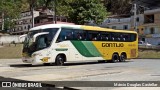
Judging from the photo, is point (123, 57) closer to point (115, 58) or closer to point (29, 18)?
point (115, 58)

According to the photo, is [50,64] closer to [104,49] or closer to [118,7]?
[104,49]

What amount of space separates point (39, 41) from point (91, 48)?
5255mm

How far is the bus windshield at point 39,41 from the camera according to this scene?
976 inches

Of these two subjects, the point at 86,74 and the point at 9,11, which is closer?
the point at 86,74

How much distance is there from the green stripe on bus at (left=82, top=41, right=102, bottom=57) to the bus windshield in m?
3.30

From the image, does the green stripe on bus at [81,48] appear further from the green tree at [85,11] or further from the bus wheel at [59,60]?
the green tree at [85,11]

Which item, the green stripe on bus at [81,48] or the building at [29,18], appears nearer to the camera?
the green stripe on bus at [81,48]

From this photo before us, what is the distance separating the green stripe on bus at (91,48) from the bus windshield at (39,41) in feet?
10.8

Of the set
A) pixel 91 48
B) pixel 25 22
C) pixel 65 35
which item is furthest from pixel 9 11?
pixel 65 35

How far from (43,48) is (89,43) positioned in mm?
4548

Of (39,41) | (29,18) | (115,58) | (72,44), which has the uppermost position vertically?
(29,18)

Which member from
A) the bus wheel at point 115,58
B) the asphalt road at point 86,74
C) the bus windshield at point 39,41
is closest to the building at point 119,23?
the bus wheel at point 115,58

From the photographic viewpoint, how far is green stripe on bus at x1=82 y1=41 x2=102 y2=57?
90.9 ft

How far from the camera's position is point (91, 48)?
28.4 meters
